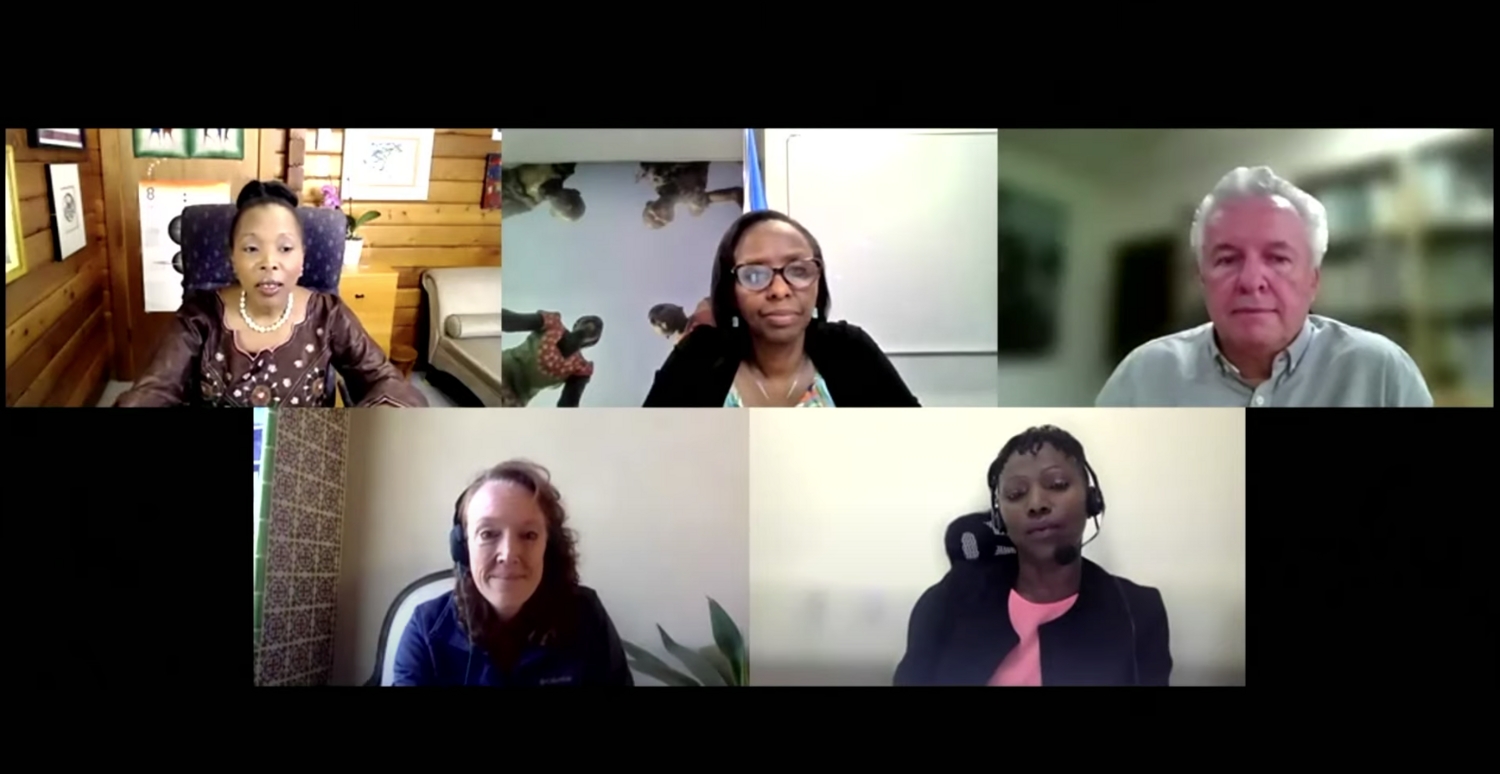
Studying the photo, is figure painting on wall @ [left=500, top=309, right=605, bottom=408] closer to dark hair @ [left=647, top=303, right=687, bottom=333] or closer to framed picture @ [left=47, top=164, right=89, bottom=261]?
dark hair @ [left=647, top=303, right=687, bottom=333]

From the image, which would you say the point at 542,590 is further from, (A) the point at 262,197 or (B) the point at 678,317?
(A) the point at 262,197

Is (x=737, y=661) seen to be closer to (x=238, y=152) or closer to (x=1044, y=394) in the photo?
(x=1044, y=394)

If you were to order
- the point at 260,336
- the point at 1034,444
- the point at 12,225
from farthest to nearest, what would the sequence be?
the point at 1034,444
the point at 260,336
the point at 12,225

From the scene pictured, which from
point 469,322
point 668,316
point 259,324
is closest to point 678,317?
point 668,316

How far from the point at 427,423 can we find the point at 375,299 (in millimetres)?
290

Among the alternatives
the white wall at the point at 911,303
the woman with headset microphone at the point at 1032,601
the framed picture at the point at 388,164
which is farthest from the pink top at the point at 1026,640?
the framed picture at the point at 388,164

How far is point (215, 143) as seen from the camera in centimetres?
253

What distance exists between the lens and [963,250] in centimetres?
258

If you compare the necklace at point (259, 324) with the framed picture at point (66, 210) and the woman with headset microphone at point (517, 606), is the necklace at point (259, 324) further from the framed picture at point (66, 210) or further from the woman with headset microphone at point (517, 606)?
the woman with headset microphone at point (517, 606)

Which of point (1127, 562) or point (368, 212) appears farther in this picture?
point (1127, 562)

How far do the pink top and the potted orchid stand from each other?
5.08 feet

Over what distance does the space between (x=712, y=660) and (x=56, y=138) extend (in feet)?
5.58

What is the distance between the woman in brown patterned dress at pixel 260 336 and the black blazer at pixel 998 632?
1.29 metres

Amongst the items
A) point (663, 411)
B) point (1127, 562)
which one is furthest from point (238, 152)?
point (1127, 562)
